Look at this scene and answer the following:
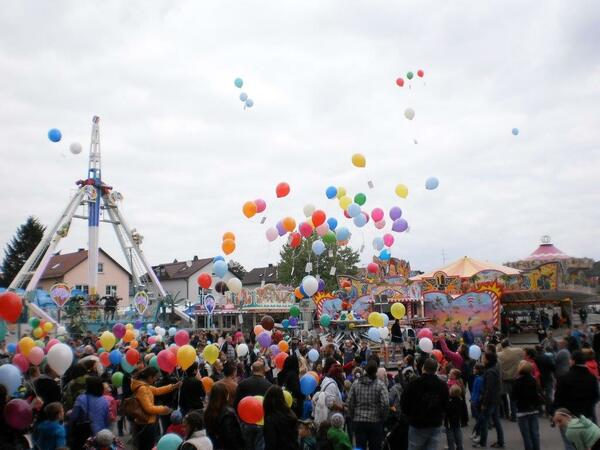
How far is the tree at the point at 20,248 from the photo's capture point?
142 ft

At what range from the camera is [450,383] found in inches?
321

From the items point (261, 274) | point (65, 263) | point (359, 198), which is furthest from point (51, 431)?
point (261, 274)

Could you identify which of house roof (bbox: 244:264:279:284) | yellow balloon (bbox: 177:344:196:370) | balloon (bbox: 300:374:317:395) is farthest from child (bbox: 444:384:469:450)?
house roof (bbox: 244:264:279:284)

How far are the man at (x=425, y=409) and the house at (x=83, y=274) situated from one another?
37.0 m

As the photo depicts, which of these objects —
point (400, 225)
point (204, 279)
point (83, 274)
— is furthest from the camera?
point (83, 274)

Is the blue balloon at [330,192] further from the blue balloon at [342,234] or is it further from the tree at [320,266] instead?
the tree at [320,266]

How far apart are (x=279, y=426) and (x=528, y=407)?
12.7ft

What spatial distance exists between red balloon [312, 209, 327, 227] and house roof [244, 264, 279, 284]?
39.8m

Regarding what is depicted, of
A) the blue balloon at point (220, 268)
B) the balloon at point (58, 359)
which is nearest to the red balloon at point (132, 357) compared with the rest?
the balloon at point (58, 359)

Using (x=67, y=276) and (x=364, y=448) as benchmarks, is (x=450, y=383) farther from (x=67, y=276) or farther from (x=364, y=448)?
(x=67, y=276)

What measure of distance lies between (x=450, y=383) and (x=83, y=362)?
16.9 feet

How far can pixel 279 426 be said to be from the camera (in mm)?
4703

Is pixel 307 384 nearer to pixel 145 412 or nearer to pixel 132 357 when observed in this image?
pixel 145 412

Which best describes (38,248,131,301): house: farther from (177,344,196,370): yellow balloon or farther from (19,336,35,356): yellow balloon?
(177,344,196,370): yellow balloon
